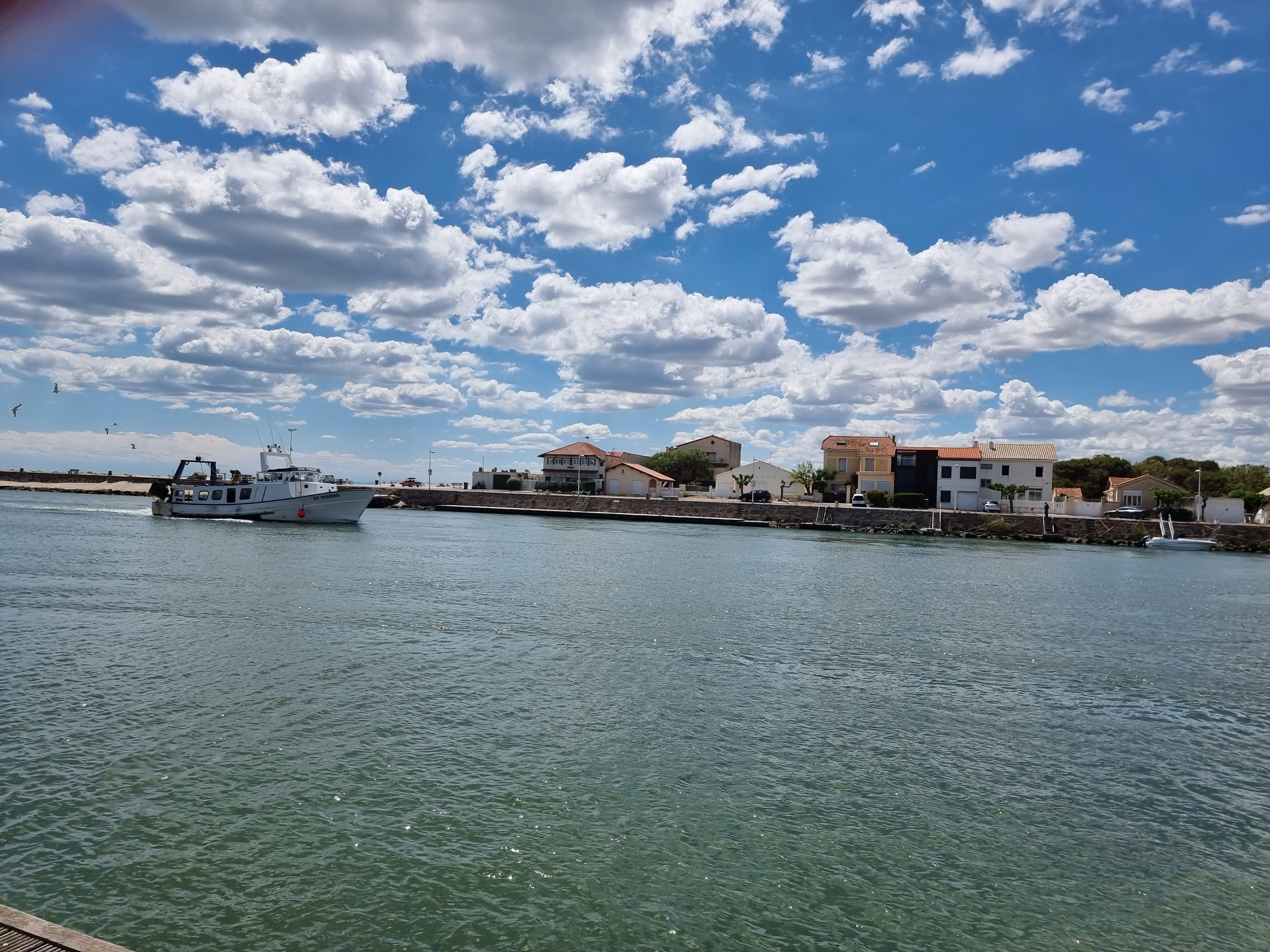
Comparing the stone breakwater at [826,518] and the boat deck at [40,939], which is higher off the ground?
the stone breakwater at [826,518]

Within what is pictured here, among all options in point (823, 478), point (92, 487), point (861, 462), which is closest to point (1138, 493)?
point (861, 462)

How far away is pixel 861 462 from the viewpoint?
290ft

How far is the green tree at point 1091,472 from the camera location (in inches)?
4141

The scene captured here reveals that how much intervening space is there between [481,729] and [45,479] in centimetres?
13046

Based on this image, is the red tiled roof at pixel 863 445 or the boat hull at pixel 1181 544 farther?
the red tiled roof at pixel 863 445

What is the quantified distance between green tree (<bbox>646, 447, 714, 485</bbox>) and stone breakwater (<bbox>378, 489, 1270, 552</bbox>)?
25150 mm

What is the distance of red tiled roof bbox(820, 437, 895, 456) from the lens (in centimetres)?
8725

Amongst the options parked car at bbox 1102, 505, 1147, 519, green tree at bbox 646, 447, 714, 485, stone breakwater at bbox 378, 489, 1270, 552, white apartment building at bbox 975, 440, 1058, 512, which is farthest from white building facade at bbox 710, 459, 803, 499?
parked car at bbox 1102, 505, 1147, 519

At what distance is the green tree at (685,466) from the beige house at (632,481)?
531 inches

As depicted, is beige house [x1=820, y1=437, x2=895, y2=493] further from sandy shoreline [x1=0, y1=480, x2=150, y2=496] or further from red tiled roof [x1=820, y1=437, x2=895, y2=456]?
sandy shoreline [x1=0, y1=480, x2=150, y2=496]

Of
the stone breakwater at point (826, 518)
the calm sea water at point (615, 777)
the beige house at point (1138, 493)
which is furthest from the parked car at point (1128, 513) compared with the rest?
the calm sea water at point (615, 777)

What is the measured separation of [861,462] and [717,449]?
40882 mm

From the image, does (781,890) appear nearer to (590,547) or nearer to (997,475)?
(590,547)

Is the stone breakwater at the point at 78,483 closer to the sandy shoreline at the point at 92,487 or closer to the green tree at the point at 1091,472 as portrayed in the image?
the sandy shoreline at the point at 92,487
